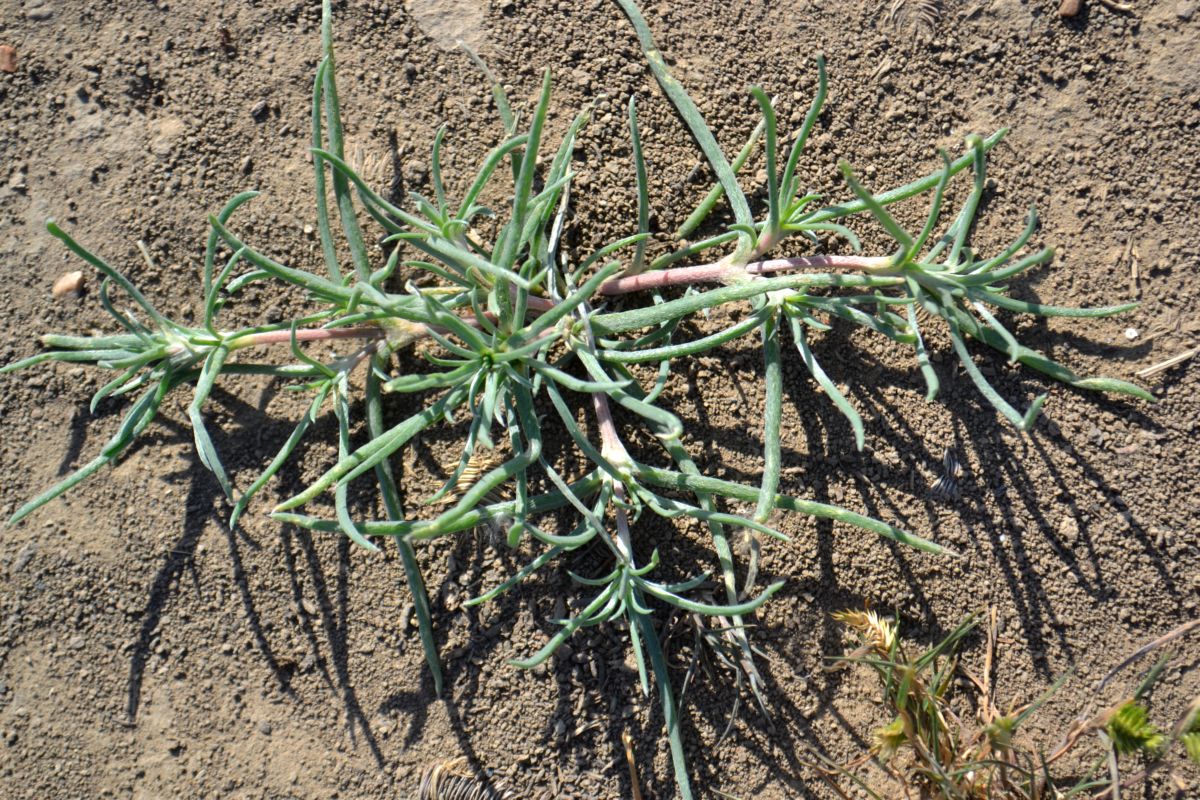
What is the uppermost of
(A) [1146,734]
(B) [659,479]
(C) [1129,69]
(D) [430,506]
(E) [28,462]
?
(C) [1129,69]

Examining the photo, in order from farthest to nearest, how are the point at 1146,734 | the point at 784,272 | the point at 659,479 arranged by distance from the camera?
the point at 784,272, the point at 659,479, the point at 1146,734

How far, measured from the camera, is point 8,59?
6.68 feet

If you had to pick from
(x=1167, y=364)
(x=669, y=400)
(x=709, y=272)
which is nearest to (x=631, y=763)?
(x=669, y=400)

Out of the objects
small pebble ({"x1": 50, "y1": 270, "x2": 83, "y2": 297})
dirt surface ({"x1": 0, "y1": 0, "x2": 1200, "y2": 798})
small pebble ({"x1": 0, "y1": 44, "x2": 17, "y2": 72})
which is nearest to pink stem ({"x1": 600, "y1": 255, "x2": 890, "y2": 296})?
dirt surface ({"x1": 0, "y1": 0, "x2": 1200, "y2": 798})

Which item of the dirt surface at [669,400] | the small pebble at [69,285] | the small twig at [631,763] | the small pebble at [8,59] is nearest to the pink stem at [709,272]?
the dirt surface at [669,400]

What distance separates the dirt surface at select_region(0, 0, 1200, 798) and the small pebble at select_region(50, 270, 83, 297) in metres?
0.03

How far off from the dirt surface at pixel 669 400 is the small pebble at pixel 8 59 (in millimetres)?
32

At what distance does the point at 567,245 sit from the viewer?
1990 mm

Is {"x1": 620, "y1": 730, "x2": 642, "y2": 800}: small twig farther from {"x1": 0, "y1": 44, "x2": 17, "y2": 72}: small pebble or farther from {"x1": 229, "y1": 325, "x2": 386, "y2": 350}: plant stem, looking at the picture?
{"x1": 0, "y1": 44, "x2": 17, "y2": 72}: small pebble

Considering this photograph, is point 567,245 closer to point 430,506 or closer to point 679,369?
point 679,369

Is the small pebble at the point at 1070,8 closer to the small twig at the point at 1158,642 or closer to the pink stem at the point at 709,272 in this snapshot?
the pink stem at the point at 709,272

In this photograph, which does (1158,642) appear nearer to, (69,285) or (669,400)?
(669,400)

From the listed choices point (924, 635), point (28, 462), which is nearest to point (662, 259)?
point (924, 635)

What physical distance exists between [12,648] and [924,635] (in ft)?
6.97
